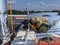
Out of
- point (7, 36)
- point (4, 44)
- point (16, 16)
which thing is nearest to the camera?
point (4, 44)

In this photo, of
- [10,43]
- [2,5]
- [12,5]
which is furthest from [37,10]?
[10,43]

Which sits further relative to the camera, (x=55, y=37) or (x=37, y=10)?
(x=37, y=10)

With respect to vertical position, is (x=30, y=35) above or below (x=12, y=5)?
below

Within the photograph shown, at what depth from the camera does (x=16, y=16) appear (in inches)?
130

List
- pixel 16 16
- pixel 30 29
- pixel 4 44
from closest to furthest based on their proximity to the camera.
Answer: pixel 4 44 → pixel 30 29 → pixel 16 16

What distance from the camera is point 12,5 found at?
3070mm

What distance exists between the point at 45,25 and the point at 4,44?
1.84 feet

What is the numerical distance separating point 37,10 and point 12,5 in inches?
12.7

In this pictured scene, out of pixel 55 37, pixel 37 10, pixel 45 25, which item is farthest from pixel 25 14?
pixel 55 37

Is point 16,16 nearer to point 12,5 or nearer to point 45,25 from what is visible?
point 12,5

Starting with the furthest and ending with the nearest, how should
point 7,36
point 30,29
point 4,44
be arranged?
point 30,29 < point 7,36 < point 4,44

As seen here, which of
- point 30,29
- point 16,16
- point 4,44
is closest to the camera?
point 4,44

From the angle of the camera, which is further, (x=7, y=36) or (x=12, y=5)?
(x=12, y=5)

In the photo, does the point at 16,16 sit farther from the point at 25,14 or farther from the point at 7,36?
the point at 7,36
